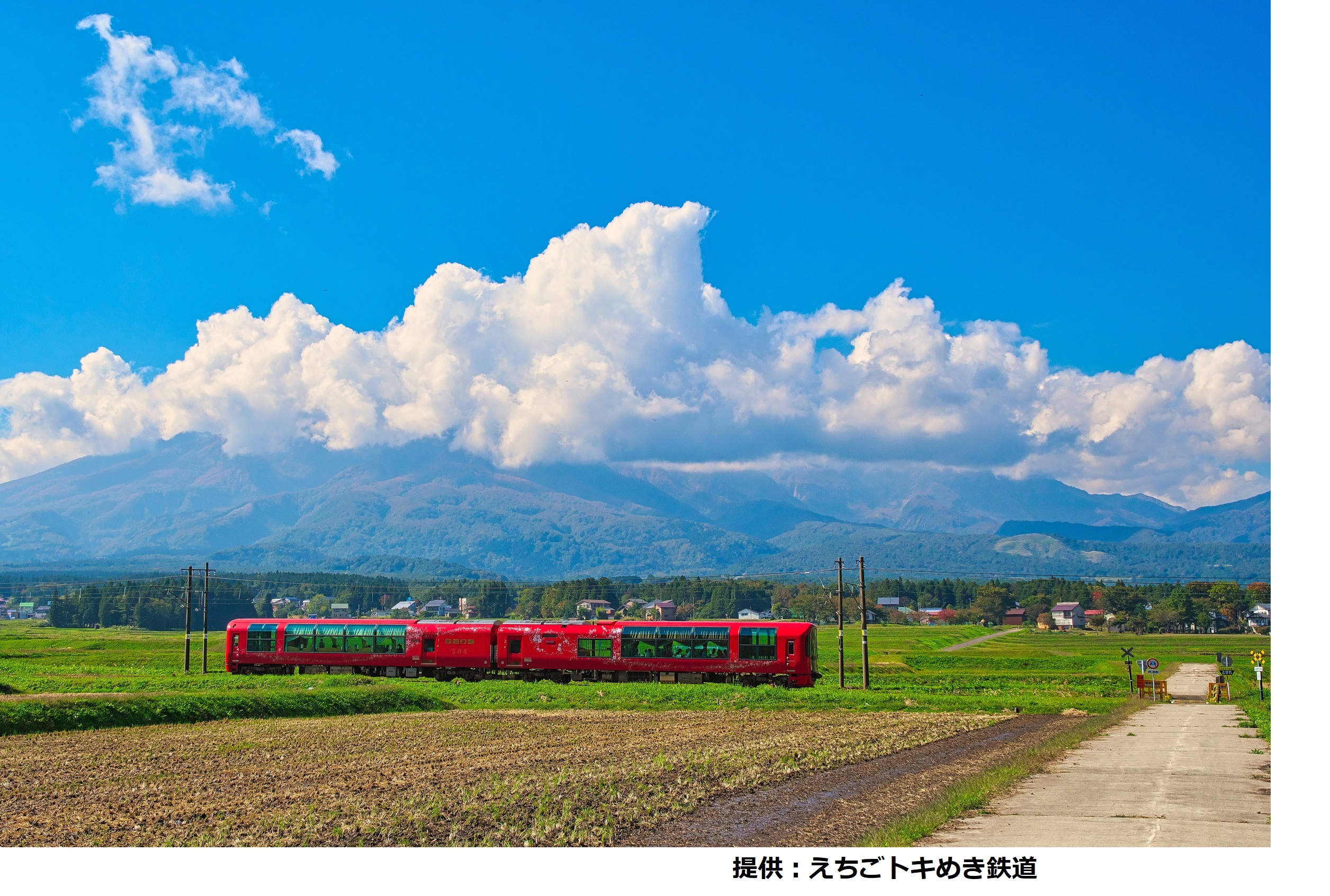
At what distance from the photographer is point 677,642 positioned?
5472 centimetres

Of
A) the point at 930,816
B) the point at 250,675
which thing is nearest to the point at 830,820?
the point at 930,816

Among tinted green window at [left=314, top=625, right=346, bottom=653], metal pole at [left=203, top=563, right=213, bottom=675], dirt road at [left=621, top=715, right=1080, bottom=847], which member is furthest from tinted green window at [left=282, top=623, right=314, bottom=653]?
dirt road at [left=621, top=715, right=1080, bottom=847]

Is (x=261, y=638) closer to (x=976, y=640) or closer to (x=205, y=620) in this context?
(x=205, y=620)

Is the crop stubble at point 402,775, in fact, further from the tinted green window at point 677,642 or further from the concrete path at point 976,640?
the concrete path at point 976,640

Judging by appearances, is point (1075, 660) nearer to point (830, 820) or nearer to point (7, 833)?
point (830, 820)

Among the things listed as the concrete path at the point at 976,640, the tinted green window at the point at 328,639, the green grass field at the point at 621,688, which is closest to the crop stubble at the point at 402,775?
the green grass field at the point at 621,688

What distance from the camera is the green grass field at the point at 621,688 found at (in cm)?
4284

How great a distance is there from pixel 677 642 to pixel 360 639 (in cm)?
1968

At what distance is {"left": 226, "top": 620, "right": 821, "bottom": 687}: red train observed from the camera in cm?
5344

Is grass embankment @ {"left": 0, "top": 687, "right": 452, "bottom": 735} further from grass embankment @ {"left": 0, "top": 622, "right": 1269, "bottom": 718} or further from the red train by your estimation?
the red train

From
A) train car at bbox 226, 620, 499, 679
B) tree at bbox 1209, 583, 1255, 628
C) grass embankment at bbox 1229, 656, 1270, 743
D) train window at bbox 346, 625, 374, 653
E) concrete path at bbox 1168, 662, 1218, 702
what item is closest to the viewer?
grass embankment at bbox 1229, 656, 1270, 743

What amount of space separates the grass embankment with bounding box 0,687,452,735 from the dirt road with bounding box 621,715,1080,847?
23.4 metres
